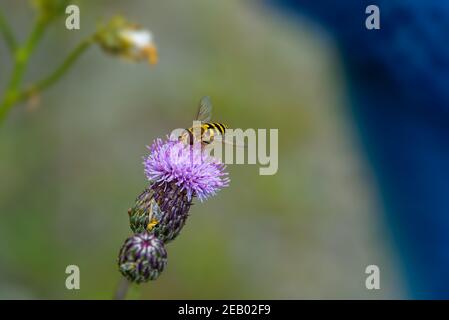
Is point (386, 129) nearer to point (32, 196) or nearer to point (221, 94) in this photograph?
point (221, 94)

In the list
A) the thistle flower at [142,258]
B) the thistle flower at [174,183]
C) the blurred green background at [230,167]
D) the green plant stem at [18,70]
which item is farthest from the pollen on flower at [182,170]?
the blurred green background at [230,167]

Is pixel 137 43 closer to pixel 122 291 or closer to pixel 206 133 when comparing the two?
pixel 206 133

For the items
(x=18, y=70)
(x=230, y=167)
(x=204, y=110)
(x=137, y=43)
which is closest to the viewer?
(x=18, y=70)

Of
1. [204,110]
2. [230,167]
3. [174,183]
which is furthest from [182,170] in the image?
[230,167]

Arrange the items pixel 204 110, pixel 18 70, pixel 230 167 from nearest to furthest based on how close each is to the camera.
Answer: pixel 18 70, pixel 204 110, pixel 230 167

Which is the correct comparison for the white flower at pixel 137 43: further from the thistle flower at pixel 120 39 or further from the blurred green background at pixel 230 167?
the blurred green background at pixel 230 167

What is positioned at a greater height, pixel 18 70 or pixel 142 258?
pixel 18 70
